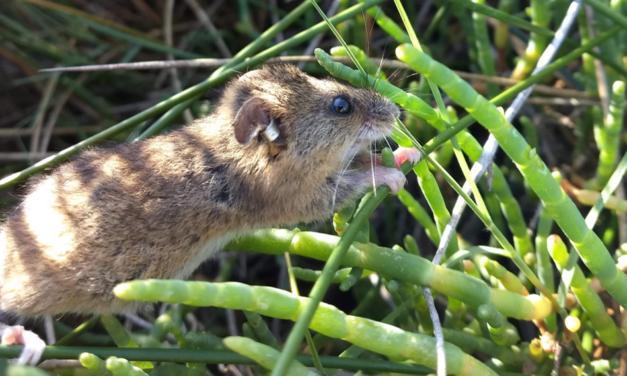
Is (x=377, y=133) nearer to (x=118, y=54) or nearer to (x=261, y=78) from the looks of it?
(x=261, y=78)

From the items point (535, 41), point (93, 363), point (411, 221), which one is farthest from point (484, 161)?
point (93, 363)

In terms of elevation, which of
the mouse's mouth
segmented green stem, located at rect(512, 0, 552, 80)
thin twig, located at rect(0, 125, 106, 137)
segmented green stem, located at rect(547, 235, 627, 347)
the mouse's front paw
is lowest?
segmented green stem, located at rect(547, 235, 627, 347)

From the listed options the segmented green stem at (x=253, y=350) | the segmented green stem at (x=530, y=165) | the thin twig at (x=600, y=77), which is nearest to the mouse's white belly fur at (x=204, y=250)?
the segmented green stem at (x=253, y=350)

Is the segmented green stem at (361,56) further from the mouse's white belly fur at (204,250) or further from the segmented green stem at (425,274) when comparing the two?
the mouse's white belly fur at (204,250)

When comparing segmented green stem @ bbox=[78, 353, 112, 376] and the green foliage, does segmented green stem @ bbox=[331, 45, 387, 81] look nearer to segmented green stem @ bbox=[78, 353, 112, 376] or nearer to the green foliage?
the green foliage

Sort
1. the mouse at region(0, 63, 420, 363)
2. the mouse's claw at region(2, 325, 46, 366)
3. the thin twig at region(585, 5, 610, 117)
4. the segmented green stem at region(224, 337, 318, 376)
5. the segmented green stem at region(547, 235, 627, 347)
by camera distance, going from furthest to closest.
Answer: the thin twig at region(585, 5, 610, 117) → the mouse at region(0, 63, 420, 363) → the segmented green stem at region(547, 235, 627, 347) → the mouse's claw at region(2, 325, 46, 366) → the segmented green stem at region(224, 337, 318, 376)

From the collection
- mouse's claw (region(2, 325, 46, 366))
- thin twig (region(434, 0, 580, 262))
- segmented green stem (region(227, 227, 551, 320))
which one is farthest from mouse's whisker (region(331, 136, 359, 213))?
mouse's claw (region(2, 325, 46, 366))

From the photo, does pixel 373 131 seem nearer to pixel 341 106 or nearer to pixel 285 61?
pixel 341 106

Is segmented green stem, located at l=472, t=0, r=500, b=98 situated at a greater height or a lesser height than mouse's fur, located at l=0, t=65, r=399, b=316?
greater
